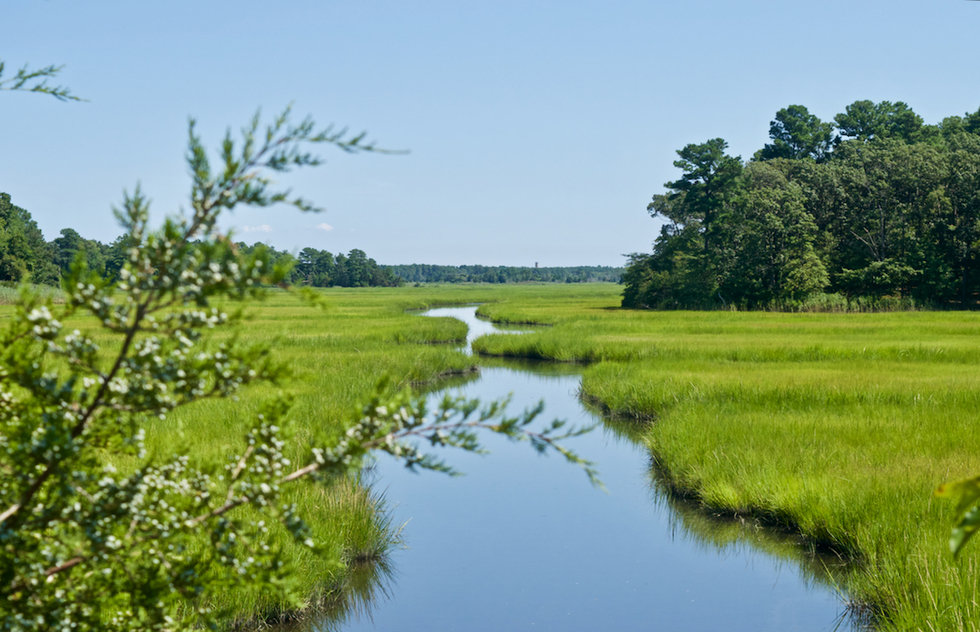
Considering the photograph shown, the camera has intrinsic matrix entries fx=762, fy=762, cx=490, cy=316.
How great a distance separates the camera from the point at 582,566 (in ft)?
31.0

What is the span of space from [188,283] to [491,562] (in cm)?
778

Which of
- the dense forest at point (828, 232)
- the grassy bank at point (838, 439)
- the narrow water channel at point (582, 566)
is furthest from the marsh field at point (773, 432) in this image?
the dense forest at point (828, 232)

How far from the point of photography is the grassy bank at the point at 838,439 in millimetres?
7086

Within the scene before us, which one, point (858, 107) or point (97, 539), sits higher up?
point (858, 107)

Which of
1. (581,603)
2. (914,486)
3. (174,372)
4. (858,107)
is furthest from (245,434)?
(858,107)

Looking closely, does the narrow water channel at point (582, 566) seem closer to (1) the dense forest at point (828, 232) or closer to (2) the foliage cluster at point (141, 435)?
(2) the foliage cluster at point (141, 435)

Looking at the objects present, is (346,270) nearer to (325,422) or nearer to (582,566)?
(325,422)

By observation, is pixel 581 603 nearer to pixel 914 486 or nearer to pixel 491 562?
pixel 491 562

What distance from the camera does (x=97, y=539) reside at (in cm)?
284

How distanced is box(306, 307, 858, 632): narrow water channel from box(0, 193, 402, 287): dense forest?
4011 millimetres

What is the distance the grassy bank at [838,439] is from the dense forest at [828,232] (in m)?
23.4

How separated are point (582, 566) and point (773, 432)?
15.5ft

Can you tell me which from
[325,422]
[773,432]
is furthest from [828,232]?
[325,422]

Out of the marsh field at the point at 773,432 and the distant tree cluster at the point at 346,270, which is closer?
the marsh field at the point at 773,432
